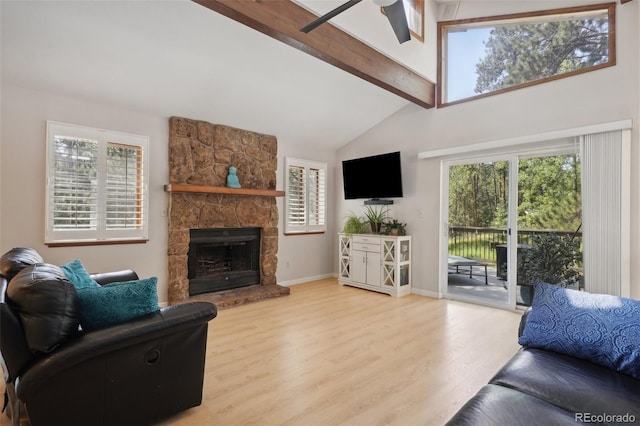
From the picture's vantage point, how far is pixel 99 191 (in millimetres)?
3801

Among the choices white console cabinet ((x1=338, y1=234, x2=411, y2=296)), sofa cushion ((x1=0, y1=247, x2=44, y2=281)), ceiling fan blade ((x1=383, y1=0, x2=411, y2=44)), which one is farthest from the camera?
white console cabinet ((x1=338, y1=234, x2=411, y2=296))

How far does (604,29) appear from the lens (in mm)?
3600

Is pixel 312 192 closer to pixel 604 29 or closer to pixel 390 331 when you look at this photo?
pixel 390 331

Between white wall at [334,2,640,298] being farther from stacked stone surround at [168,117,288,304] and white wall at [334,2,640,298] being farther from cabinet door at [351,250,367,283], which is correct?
stacked stone surround at [168,117,288,304]

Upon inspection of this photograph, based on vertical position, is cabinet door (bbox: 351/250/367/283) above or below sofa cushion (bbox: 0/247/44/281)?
below

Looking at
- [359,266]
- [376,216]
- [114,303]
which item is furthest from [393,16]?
[359,266]

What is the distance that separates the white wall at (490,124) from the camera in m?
3.36

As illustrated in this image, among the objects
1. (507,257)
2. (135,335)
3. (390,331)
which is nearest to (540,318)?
(390,331)

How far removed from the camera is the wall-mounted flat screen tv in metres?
5.13

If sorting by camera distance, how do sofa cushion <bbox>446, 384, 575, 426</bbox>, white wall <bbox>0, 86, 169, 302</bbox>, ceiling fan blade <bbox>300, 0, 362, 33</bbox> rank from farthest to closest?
white wall <bbox>0, 86, 169, 302</bbox> → ceiling fan blade <bbox>300, 0, 362, 33</bbox> → sofa cushion <bbox>446, 384, 575, 426</bbox>

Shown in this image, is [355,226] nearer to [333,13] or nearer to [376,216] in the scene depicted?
[376,216]

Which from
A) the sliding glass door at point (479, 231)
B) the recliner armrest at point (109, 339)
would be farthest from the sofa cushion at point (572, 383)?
the sliding glass door at point (479, 231)

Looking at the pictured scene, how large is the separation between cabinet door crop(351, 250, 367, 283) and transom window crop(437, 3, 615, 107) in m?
2.60

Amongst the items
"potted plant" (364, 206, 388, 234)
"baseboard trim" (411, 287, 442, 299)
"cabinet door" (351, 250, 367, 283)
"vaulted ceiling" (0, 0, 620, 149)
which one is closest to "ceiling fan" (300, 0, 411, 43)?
"vaulted ceiling" (0, 0, 620, 149)
